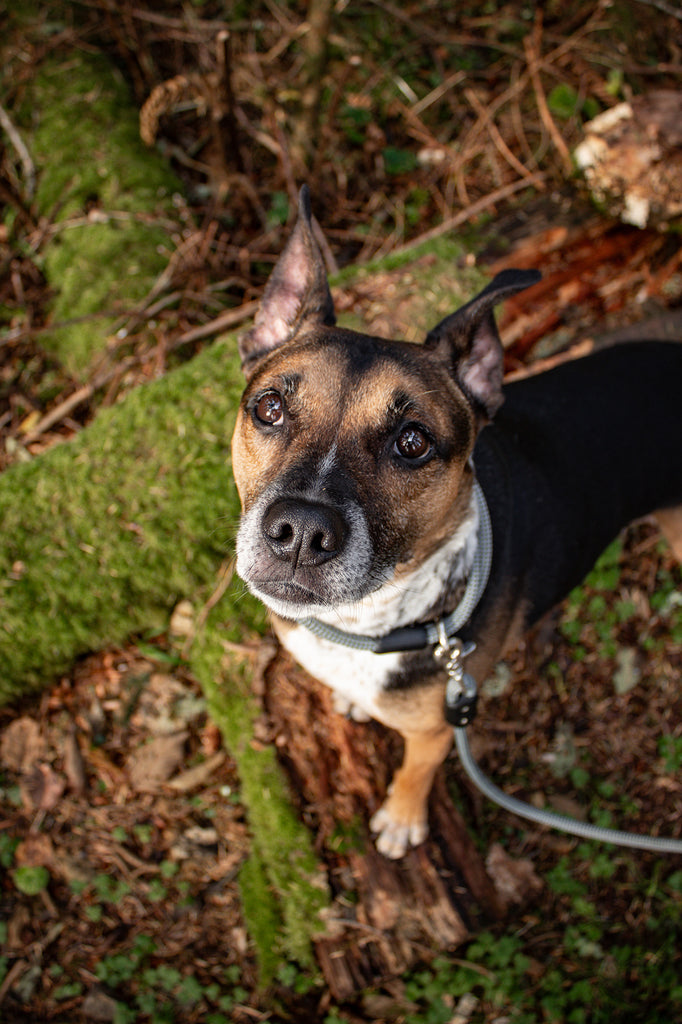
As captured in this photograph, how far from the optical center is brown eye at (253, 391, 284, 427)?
2.93 metres

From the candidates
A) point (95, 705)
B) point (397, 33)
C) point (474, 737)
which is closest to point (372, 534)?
point (474, 737)

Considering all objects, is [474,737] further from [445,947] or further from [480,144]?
[480,144]

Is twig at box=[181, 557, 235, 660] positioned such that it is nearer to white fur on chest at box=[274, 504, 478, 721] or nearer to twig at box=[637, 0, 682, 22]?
white fur on chest at box=[274, 504, 478, 721]

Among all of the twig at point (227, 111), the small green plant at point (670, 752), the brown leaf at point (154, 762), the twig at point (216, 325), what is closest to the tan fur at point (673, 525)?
the small green plant at point (670, 752)

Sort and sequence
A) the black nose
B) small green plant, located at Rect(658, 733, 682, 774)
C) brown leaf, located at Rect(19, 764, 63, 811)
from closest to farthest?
the black nose
brown leaf, located at Rect(19, 764, 63, 811)
small green plant, located at Rect(658, 733, 682, 774)

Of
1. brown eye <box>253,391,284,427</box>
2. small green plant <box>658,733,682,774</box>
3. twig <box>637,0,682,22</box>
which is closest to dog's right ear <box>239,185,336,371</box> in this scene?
brown eye <box>253,391,284,427</box>

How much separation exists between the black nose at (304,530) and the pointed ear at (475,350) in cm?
119

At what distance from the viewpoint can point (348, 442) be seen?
9.10 ft

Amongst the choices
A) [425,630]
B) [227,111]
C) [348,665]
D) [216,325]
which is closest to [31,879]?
[348,665]

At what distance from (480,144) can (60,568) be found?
540 cm

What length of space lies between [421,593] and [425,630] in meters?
0.18

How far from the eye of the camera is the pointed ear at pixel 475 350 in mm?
3072

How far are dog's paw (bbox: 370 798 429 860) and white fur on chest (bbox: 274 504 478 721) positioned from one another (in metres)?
0.76

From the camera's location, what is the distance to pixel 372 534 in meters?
2.62
